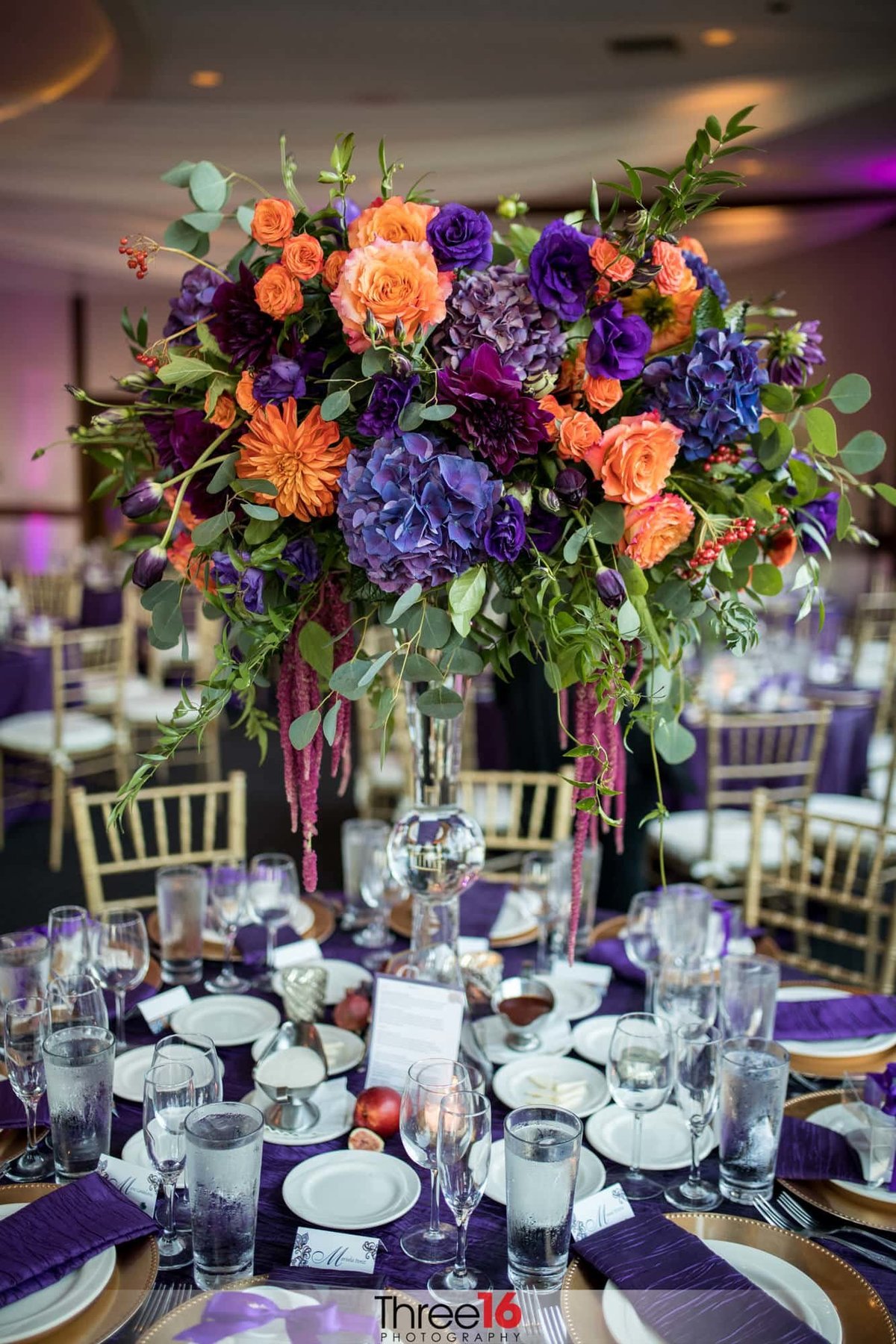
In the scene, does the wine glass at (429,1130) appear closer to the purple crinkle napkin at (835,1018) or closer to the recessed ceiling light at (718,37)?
the purple crinkle napkin at (835,1018)

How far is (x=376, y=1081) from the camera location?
4.52 ft

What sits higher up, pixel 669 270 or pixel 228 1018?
pixel 669 270

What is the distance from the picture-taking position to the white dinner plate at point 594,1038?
5.00 ft

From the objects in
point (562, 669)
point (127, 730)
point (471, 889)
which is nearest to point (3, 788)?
point (127, 730)

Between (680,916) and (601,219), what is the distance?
1.05 m

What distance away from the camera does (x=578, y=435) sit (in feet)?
3.86

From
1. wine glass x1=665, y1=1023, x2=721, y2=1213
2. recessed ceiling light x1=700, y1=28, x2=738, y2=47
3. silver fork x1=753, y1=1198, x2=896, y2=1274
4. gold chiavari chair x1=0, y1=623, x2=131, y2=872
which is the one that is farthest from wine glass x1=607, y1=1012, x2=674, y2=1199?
recessed ceiling light x1=700, y1=28, x2=738, y2=47

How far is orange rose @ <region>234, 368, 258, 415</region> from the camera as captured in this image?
47.3 inches

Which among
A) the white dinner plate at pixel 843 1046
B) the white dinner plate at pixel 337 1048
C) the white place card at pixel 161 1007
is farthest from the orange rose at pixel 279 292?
the white dinner plate at pixel 843 1046

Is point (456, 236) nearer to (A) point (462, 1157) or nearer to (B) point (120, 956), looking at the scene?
(A) point (462, 1157)

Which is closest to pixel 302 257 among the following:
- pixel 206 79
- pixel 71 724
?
pixel 71 724

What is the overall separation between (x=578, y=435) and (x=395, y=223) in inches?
Answer: 11.7

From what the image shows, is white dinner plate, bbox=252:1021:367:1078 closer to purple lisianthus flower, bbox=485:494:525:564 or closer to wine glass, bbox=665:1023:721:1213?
wine glass, bbox=665:1023:721:1213

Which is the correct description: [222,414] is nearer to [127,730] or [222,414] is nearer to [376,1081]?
[376,1081]
